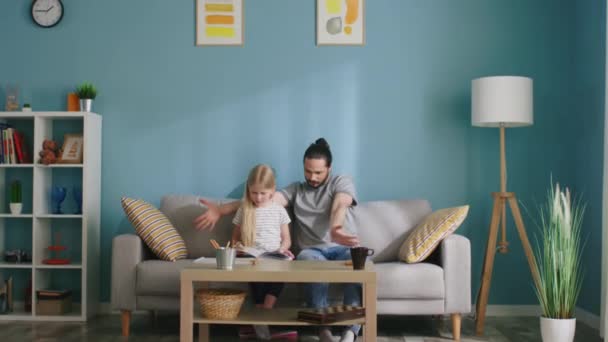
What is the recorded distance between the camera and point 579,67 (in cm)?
436

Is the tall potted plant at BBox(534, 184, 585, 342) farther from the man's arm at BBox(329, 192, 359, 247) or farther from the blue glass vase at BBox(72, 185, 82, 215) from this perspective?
the blue glass vase at BBox(72, 185, 82, 215)

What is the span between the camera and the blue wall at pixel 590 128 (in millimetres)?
4074

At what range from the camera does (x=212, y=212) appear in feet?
13.3

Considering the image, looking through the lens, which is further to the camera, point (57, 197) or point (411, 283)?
point (57, 197)

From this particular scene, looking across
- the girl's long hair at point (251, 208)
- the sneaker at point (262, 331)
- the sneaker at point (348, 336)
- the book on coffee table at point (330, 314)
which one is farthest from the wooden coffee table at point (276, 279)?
the girl's long hair at point (251, 208)

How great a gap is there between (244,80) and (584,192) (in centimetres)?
221

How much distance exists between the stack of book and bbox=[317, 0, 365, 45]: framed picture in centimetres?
197

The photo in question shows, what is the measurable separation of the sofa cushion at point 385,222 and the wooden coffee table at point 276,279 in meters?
0.95

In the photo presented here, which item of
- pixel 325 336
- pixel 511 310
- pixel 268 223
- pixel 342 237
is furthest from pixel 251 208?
pixel 511 310

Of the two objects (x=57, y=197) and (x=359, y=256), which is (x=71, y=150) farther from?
(x=359, y=256)

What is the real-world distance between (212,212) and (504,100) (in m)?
1.78

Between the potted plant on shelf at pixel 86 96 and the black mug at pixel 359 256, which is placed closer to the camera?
the black mug at pixel 359 256

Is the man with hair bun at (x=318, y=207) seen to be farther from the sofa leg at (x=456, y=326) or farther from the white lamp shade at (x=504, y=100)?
the white lamp shade at (x=504, y=100)

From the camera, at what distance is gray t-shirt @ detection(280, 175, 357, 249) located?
13.3 feet
